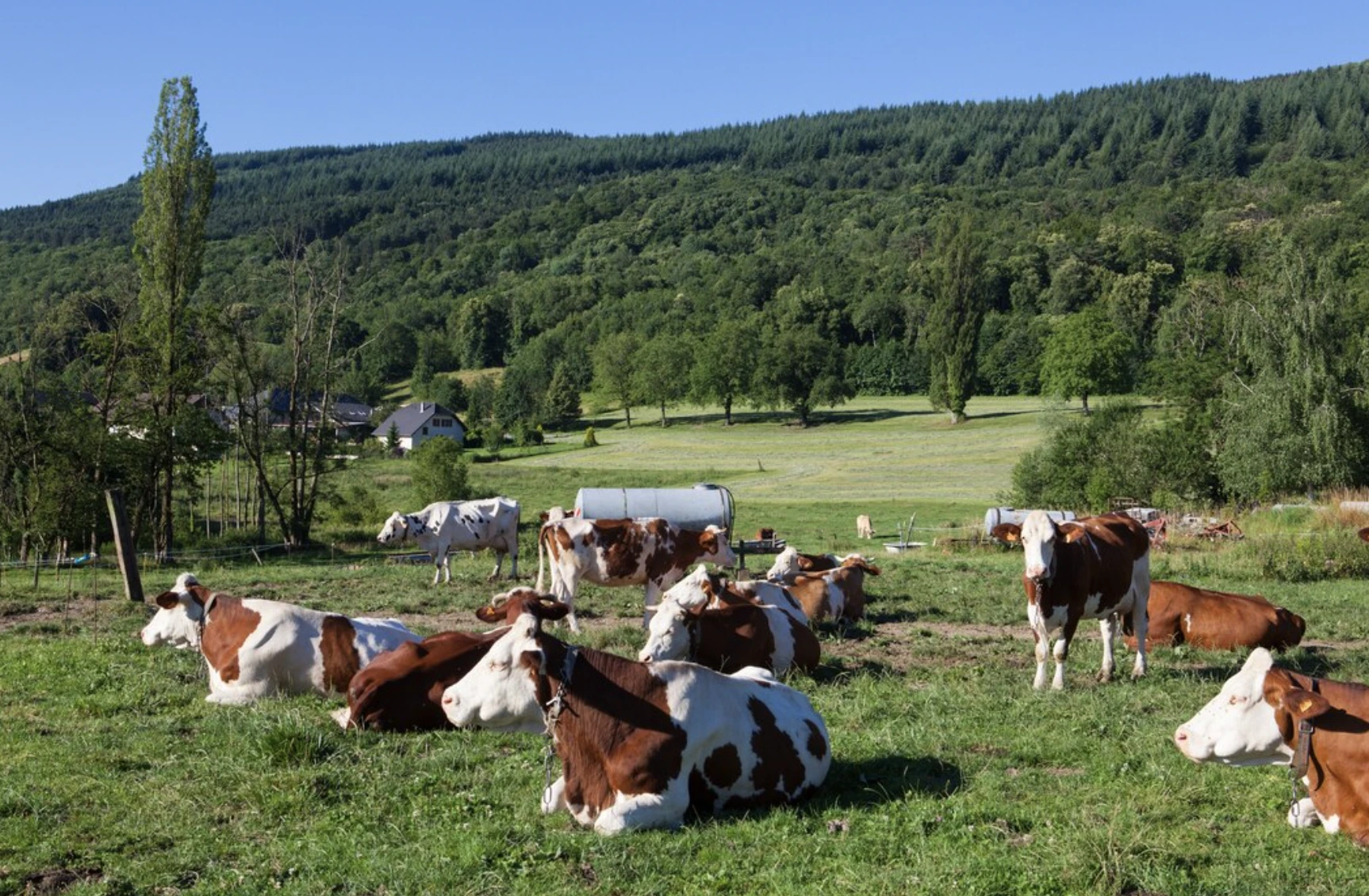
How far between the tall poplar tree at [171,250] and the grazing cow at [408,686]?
24.2 meters

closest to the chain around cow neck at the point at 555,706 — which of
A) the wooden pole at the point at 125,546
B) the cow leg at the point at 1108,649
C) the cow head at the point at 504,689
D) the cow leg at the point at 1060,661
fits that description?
the cow head at the point at 504,689

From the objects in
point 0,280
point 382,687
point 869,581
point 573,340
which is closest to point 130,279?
point 869,581

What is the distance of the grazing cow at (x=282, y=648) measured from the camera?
11281 millimetres

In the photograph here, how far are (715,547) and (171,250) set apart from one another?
21.4 metres

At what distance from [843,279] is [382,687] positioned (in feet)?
493

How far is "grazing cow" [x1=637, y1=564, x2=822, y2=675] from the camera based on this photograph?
1132cm

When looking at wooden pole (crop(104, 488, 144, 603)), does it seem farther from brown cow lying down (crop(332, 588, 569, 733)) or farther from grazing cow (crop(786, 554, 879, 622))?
grazing cow (crop(786, 554, 879, 622))

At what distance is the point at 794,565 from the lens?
64.3 ft

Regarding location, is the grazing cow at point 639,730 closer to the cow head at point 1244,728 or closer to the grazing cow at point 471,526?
the cow head at point 1244,728

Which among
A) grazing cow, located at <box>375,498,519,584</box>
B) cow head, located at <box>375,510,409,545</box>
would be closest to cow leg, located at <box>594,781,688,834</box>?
grazing cow, located at <box>375,498,519,584</box>

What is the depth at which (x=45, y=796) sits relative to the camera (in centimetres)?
801

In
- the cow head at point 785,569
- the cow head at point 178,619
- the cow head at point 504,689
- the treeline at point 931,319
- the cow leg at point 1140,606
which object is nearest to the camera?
the cow head at point 504,689

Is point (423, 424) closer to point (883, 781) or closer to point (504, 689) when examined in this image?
point (504, 689)

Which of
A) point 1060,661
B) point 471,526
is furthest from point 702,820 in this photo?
point 471,526
